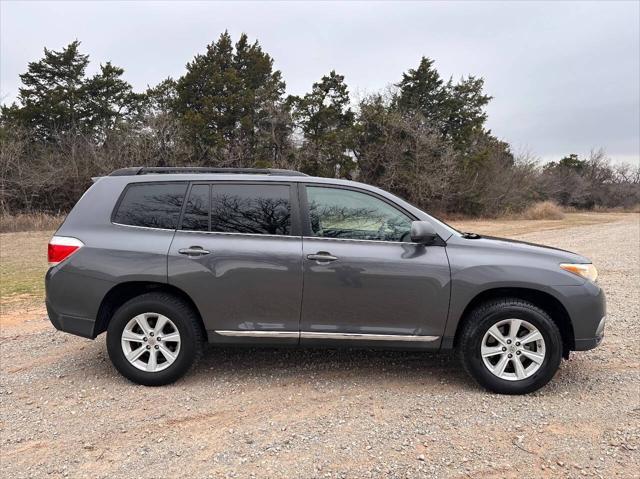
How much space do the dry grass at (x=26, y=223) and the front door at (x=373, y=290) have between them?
21.1m

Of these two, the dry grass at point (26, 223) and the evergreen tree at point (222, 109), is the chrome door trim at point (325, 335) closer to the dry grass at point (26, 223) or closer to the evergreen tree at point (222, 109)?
the dry grass at point (26, 223)

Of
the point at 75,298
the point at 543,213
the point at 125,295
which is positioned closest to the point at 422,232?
the point at 125,295

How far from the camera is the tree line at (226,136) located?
85.6 feet

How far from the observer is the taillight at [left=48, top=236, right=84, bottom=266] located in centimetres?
382

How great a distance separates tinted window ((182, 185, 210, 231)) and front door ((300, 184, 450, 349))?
2.95 feet

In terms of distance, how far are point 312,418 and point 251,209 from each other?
69.6 inches

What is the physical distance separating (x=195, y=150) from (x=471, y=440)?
92.2ft

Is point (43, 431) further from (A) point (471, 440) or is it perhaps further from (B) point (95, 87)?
(B) point (95, 87)

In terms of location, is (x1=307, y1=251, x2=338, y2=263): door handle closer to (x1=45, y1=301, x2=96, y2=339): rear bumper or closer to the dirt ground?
the dirt ground

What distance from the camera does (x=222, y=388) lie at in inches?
149

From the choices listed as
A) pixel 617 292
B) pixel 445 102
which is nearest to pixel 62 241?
pixel 617 292

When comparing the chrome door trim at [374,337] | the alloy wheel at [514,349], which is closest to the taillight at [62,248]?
the chrome door trim at [374,337]

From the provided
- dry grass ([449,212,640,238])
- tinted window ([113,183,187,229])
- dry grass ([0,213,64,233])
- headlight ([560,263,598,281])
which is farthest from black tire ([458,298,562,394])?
dry grass ([0,213,64,233])

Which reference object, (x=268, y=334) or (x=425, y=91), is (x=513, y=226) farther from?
(x=268, y=334)
